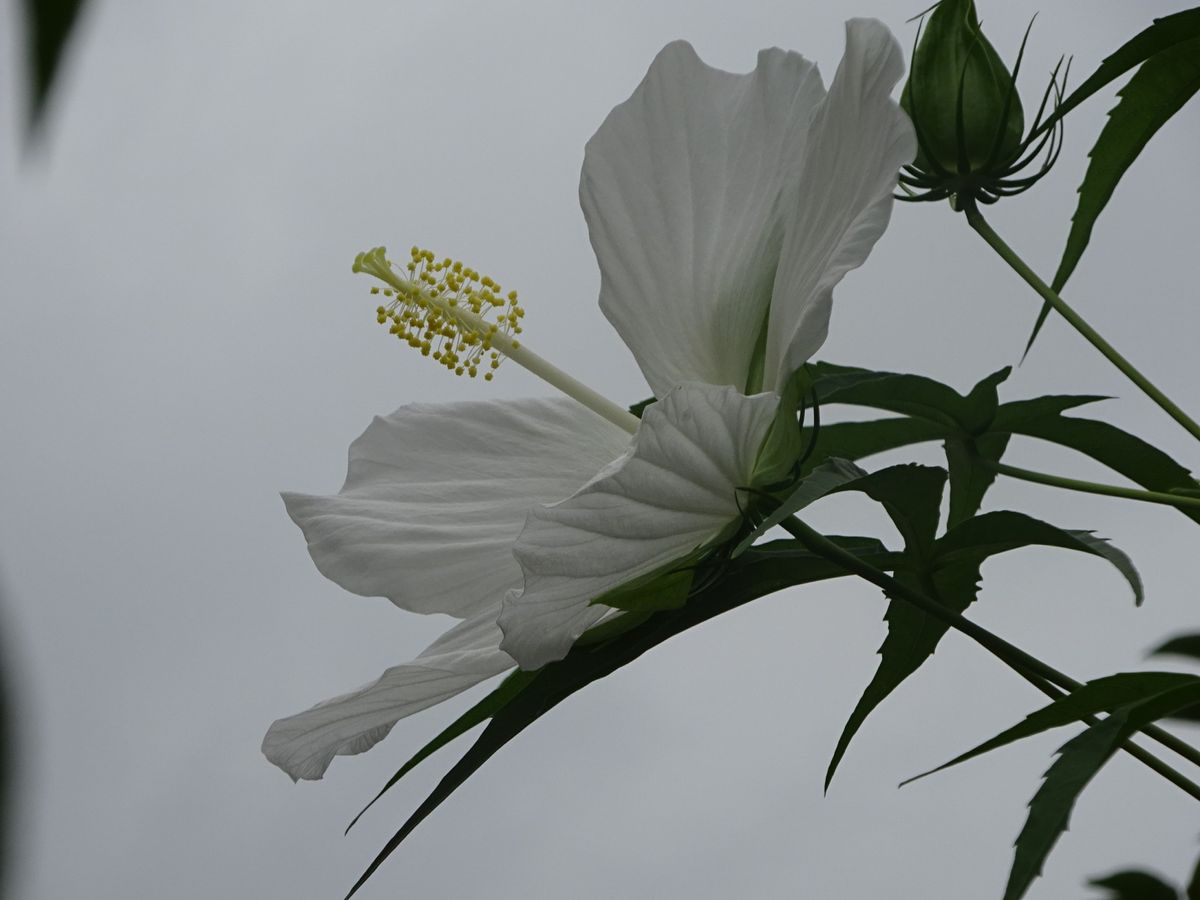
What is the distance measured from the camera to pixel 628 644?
0.42 m

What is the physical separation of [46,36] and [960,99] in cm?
54

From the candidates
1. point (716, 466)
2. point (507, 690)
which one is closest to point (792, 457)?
point (716, 466)

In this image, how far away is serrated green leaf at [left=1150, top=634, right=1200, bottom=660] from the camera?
53 cm

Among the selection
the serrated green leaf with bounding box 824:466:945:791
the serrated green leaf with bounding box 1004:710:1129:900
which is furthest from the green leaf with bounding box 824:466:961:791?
the serrated green leaf with bounding box 1004:710:1129:900

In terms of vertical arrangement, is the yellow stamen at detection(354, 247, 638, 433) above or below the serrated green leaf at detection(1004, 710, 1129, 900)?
above

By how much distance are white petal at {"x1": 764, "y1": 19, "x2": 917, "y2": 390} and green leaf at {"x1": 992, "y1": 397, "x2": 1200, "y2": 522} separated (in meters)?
0.13

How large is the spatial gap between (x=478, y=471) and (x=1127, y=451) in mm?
254

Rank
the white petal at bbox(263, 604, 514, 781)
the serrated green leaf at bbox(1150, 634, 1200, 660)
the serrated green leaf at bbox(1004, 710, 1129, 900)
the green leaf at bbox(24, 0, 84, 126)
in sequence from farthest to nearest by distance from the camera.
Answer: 1. the serrated green leaf at bbox(1150, 634, 1200, 660)
2. the white petal at bbox(263, 604, 514, 781)
3. the serrated green leaf at bbox(1004, 710, 1129, 900)
4. the green leaf at bbox(24, 0, 84, 126)

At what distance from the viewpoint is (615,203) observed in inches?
19.3

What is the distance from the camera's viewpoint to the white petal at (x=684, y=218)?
1.57ft

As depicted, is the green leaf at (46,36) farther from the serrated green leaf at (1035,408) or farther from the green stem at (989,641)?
the serrated green leaf at (1035,408)

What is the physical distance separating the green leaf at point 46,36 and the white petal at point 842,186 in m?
0.34

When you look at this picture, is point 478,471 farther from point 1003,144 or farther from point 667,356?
point 1003,144

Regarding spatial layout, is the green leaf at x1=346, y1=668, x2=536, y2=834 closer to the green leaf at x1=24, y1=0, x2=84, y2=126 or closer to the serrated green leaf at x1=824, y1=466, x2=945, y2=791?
the serrated green leaf at x1=824, y1=466, x2=945, y2=791
